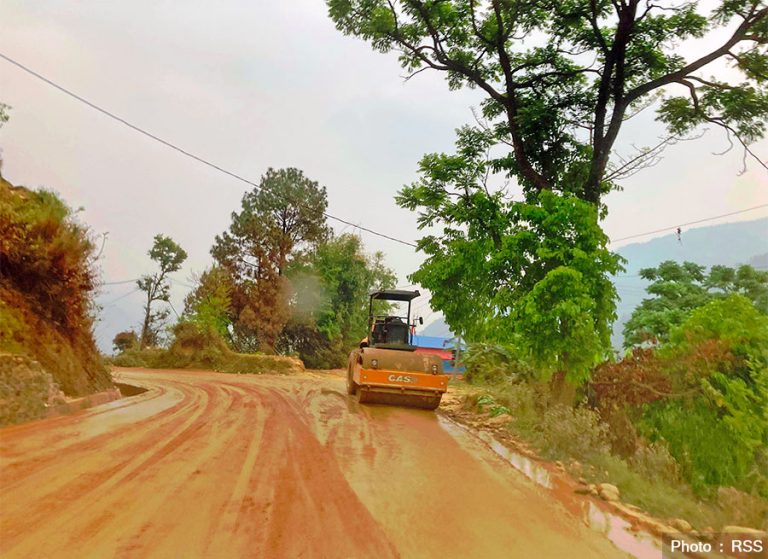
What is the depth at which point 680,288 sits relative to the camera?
2583cm

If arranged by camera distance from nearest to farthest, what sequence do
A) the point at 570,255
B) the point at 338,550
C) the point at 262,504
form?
the point at 338,550
the point at 262,504
the point at 570,255

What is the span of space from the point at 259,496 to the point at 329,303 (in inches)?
1366

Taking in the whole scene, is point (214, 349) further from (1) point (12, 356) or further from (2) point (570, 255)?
(2) point (570, 255)

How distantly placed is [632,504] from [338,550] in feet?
13.1

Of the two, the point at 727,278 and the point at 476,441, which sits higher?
the point at 727,278

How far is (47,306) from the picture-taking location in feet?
35.9

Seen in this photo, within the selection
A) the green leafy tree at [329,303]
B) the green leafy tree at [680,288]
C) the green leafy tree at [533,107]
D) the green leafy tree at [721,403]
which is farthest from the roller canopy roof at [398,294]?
the green leafy tree at [329,303]

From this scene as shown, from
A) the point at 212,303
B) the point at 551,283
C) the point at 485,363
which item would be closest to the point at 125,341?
the point at 212,303

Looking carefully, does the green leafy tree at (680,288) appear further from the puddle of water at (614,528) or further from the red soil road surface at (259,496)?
the red soil road surface at (259,496)

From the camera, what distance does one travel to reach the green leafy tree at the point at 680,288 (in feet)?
77.7

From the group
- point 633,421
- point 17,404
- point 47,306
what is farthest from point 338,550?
point 47,306

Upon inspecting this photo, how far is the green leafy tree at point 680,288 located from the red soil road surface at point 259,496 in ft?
62.5

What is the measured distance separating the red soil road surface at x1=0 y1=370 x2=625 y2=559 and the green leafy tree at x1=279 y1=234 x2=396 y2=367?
29.8 metres

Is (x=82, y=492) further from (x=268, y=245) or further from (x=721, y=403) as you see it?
(x=268, y=245)
